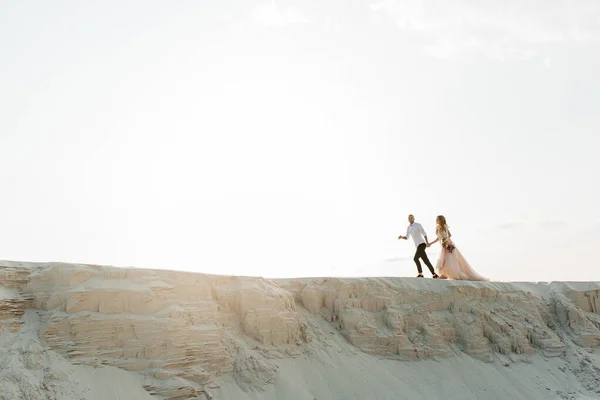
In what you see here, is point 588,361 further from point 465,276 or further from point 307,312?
point 307,312

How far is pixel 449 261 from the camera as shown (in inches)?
578

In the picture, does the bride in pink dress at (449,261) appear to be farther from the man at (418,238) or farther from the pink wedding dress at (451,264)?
the man at (418,238)

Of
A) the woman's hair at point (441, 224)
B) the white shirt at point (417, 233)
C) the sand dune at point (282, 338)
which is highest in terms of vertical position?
the woman's hair at point (441, 224)

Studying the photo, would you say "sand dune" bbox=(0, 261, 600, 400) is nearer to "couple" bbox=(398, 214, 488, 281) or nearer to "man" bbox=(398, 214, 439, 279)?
"couple" bbox=(398, 214, 488, 281)

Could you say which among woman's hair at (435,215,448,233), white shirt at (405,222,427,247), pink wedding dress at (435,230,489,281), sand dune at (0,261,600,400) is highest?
woman's hair at (435,215,448,233)

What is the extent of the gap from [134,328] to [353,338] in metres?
5.22

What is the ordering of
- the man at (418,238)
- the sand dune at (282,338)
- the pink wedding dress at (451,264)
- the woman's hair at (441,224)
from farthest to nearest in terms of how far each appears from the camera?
the woman's hair at (441,224)
the pink wedding dress at (451,264)
the man at (418,238)
the sand dune at (282,338)

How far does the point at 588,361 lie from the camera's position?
1408 cm

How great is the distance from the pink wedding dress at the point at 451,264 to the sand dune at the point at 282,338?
560mm

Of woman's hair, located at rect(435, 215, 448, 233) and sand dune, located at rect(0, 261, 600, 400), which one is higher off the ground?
woman's hair, located at rect(435, 215, 448, 233)

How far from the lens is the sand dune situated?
26.5ft

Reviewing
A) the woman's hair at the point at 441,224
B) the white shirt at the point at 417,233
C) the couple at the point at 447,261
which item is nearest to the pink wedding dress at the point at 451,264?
the couple at the point at 447,261

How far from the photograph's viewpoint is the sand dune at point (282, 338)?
808 centimetres

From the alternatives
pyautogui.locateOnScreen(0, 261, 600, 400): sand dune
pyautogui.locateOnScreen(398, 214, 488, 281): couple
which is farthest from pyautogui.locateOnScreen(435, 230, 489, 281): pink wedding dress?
pyautogui.locateOnScreen(0, 261, 600, 400): sand dune
